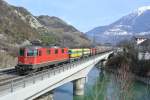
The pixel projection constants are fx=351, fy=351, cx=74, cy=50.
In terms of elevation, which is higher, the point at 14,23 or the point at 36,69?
the point at 14,23

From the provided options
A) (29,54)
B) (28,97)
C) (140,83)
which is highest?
(29,54)

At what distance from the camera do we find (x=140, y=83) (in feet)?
314

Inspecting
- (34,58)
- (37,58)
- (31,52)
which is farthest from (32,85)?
(37,58)

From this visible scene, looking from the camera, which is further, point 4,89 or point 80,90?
point 80,90

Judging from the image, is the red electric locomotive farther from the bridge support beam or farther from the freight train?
the bridge support beam

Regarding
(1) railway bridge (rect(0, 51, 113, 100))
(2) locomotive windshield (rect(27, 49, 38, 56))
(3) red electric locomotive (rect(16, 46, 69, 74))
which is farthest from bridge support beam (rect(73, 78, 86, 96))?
(2) locomotive windshield (rect(27, 49, 38, 56))

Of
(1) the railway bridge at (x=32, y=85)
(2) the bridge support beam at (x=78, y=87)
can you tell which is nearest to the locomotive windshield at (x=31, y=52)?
(1) the railway bridge at (x=32, y=85)

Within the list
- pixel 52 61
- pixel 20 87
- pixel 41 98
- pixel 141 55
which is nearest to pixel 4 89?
pixel 20 87

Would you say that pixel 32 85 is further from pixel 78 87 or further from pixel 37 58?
pixel 78 87

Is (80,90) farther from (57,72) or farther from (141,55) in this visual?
(141,55)

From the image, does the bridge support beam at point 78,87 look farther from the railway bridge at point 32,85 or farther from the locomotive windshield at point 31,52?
the locomotive windshield at point 31,52

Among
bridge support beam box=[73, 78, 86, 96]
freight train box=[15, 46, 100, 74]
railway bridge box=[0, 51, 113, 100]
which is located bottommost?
bridge support beam box=[73, 78, 86, 96]

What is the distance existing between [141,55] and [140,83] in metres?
23.1

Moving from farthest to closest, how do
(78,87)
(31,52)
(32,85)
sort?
(78,87) → (31,52) → (32,85)
